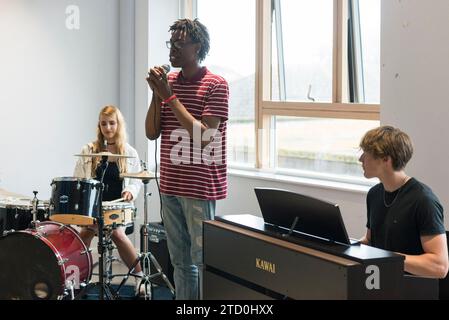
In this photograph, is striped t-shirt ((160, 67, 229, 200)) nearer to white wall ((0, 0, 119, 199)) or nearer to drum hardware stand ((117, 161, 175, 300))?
drum hardware stand ((117, 161, 175, 300))

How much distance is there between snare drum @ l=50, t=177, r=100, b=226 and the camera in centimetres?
371

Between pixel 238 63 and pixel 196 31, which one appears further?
pixel 238 63

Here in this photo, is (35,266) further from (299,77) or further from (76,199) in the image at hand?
(299,77)

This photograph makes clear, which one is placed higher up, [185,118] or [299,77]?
[299,77]

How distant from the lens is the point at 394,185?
2.36 metres

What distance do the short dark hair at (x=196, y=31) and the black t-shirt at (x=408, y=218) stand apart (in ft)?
3.76

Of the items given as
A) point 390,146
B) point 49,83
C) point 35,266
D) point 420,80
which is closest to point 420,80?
point 420,80

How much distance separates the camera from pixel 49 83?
5094 mm

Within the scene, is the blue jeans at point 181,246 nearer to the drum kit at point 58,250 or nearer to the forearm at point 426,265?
the drum kit at point 58,250

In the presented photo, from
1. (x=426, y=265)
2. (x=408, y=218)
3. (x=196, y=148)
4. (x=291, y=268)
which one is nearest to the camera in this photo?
Answer: (x=291, y=268)

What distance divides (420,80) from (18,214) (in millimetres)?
2526

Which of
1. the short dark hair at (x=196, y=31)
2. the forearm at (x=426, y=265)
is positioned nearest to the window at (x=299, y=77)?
the short dark hair at (x=196, y=31)

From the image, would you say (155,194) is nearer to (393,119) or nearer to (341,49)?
(341,49)
